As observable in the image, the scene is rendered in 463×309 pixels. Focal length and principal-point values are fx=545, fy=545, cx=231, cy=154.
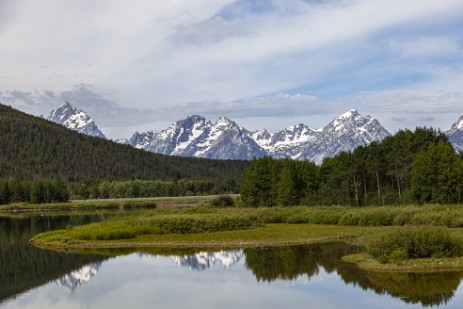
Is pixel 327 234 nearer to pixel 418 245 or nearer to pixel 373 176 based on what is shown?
pixel 418 245

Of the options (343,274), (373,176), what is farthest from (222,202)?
(343,274)

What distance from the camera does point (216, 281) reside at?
136 feet

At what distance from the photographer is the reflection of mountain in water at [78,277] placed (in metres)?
42.1

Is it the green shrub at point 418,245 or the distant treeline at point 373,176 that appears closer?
the green shrub at point 418,245

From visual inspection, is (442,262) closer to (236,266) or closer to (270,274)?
(270,274)

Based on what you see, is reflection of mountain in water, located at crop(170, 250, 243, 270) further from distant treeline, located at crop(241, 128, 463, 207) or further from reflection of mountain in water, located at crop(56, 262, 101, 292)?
distant treeline, located at crop(241, 128, 463, 207)

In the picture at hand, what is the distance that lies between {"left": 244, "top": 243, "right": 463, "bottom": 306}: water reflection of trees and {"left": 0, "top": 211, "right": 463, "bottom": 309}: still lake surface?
6 centimetres

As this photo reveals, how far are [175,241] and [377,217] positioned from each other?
25.5 meters

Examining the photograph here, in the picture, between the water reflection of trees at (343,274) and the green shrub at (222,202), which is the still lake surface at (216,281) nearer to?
the water reflection of trees at (343,274)

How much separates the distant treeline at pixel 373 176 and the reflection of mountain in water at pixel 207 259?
4345cm

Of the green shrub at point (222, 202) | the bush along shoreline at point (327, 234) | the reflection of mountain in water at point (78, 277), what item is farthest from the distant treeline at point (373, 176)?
the reflection of mountain in water at point (78, 277)

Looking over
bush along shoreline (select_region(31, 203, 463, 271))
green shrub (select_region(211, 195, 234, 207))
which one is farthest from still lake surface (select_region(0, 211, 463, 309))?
green shrub (select_region(211, 195, 234, 207))

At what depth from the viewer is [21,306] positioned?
3525cm

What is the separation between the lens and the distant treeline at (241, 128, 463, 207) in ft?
277
